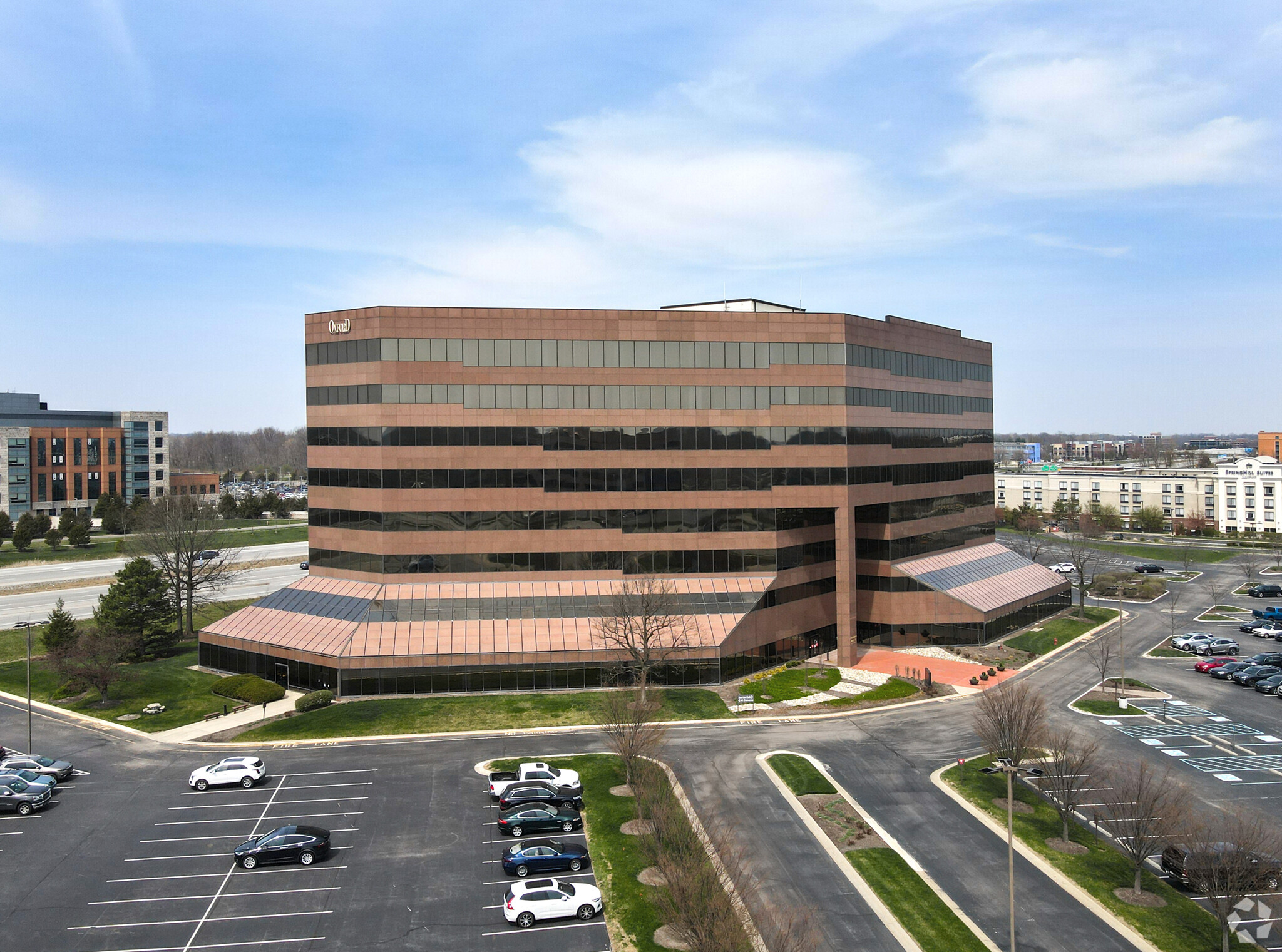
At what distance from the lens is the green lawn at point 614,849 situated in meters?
30.9

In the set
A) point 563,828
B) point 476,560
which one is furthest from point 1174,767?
→ point 476,560

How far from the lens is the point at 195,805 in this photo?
41.2 m

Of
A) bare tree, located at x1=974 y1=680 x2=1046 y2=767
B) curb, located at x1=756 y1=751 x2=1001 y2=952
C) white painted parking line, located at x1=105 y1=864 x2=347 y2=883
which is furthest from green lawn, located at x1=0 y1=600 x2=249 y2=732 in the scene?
bare tree, located at x1=974 y1=680 x2=1046 y2=767

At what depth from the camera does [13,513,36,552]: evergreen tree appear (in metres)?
129

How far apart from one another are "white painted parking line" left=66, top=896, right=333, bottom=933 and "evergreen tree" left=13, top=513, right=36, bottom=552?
12442cm

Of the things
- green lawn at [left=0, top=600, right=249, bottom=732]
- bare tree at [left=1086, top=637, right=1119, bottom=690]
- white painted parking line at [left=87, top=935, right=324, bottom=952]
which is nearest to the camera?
white painted parking line at [left=87, top=935, right=324, bottom=952]

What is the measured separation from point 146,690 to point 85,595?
50.7 m

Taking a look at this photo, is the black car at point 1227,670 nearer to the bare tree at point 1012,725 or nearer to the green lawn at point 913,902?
the bare tree at point 1012,725

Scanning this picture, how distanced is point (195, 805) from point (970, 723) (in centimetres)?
4571

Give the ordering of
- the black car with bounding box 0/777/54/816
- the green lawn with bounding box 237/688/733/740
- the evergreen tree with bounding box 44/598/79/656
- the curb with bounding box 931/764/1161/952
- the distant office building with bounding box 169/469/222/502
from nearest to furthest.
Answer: the curb with bounding box 931/764/1161/952 < the black car with bounding box 0/777/54/816 < the green lawn with bounding box 237/688/733/740 < the evergreen tree with bounding box 44/598/79/656 < the distant office building with bounding box 169/469/222/502

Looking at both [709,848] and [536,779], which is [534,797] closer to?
[536,779]

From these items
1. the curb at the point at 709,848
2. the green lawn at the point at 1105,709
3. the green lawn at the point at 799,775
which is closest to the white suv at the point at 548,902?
the curb at the point at 709,848

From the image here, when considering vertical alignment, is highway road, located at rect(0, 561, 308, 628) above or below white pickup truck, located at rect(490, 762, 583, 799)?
above

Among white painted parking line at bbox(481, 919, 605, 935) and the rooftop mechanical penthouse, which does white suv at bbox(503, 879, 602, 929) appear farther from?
the rooftop mechanical penthouse
